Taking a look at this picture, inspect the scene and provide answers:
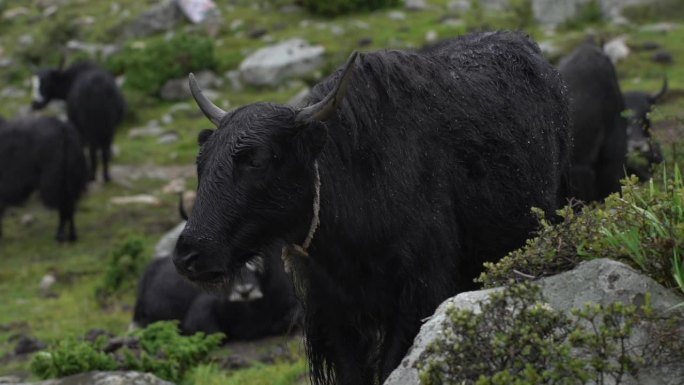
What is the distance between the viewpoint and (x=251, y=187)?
395cm

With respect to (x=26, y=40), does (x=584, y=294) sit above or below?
above

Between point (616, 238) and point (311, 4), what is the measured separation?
18.3 meters

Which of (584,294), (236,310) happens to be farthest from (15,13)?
(584,294)

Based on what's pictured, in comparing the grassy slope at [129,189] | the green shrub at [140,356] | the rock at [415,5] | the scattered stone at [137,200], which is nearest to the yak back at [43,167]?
the grassy slope at [129,189]

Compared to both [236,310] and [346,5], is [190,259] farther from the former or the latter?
[346,5]

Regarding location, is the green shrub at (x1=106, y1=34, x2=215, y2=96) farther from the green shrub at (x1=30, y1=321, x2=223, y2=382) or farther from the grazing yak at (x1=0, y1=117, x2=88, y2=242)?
the green shrub at (x1=30, y1=321, x2=223, y2=382)

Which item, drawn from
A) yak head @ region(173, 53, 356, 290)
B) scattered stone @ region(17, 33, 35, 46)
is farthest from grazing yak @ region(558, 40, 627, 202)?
scattered stone @ region(17, 33, 35, 46)

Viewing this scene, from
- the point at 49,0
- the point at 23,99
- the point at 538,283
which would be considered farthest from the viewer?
the point at 49,0

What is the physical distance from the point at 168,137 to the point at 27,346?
27.2 ft

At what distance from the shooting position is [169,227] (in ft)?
43.4

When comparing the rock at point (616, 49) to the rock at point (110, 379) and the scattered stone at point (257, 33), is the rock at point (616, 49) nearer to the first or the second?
the scattered stone at point (257, 33)

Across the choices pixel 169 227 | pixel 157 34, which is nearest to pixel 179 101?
pixel 157 34

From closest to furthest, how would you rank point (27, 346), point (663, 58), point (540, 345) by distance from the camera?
point (540, 345)
point (27, 346)
point (663, 58)

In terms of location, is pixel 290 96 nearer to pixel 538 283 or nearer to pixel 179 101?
pixel 179 101
